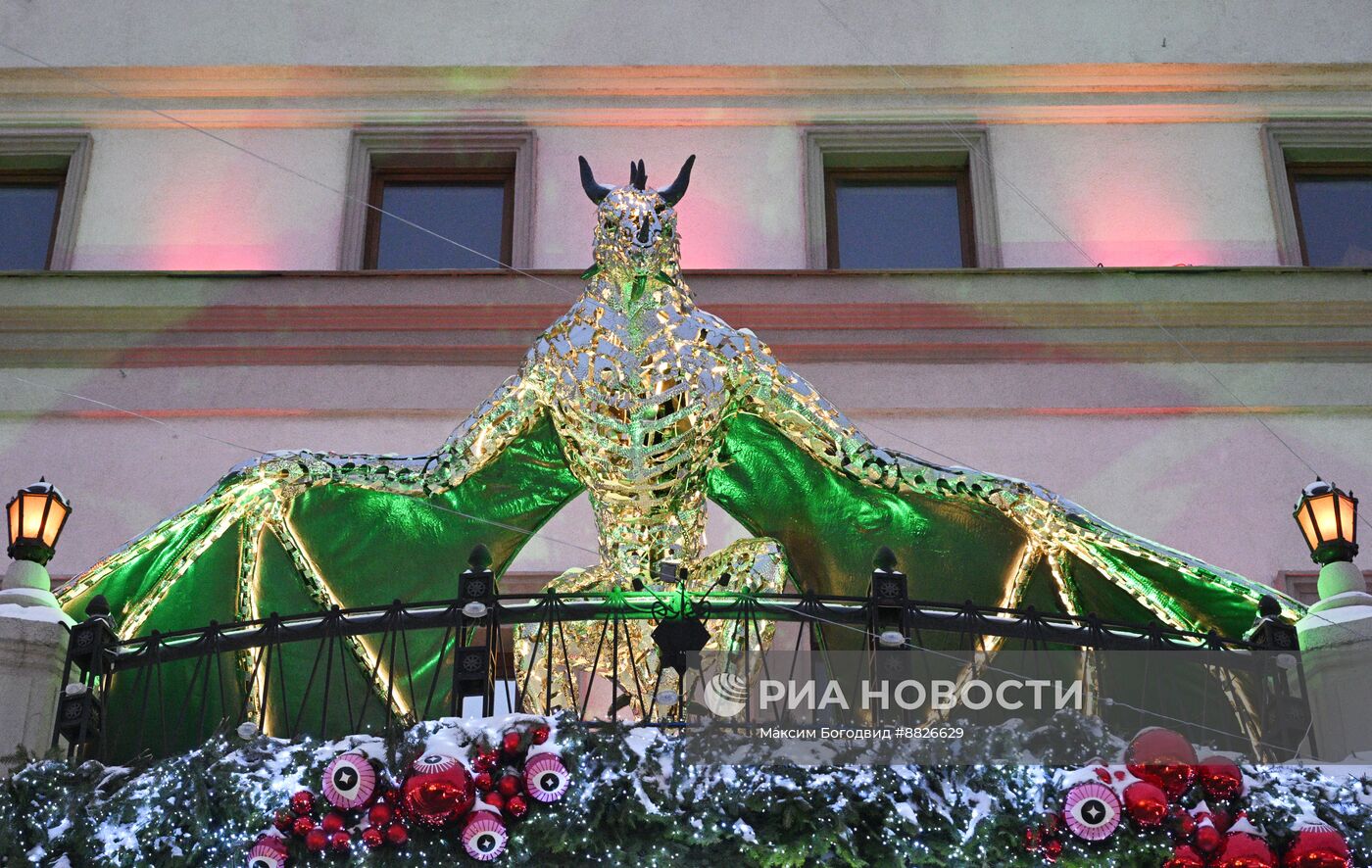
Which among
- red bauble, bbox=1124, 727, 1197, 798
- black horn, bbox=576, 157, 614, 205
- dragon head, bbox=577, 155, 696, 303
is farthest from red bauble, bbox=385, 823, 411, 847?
black horn, bbox=576, 157, 614, 205

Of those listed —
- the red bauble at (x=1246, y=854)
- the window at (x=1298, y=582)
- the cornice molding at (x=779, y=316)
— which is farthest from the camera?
the cornice molding at (x=779, y=316)

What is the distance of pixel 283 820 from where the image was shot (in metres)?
6.89

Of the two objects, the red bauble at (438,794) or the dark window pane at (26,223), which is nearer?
the red bauble at (438,794)

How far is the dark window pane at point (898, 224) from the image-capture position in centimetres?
1490

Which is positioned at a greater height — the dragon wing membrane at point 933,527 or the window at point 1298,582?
the window at point 1298,582

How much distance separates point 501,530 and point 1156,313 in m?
6.09

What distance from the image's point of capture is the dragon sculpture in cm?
875

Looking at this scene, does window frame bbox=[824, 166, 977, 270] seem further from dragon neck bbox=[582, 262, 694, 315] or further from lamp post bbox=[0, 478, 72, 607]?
lamp post bbox=[0, 478, 72, 607]

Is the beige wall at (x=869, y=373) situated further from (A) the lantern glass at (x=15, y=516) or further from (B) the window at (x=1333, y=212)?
(A) the lantern glass at (x=15, y=516)

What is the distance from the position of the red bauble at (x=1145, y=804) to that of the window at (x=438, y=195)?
27.9 ft

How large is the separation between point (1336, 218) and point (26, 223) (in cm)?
967

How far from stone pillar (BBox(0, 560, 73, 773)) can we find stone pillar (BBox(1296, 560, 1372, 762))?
4.79m

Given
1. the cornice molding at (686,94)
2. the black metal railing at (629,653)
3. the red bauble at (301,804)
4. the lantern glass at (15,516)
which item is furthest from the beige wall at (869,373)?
the red bauble at (301,804)

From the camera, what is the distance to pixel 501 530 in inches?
367
